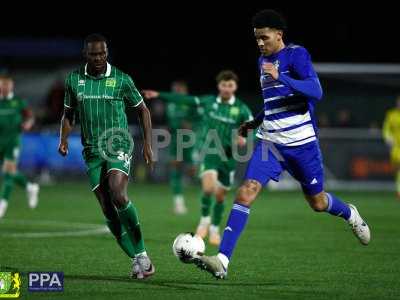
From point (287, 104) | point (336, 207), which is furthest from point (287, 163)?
point (336, 207)

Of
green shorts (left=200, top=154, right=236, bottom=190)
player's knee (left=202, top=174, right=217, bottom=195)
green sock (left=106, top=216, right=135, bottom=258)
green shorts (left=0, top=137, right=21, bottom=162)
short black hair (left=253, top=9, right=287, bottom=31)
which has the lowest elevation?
green shorts (left=0, top=137, right=21, bottom=162)

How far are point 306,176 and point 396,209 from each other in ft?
33.8

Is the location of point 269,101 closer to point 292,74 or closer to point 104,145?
point 292,74

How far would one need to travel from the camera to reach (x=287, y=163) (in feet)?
30.9

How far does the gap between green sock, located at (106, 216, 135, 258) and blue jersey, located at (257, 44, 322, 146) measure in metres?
1.69

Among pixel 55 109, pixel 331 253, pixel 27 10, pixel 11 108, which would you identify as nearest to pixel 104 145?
pixel 331 253

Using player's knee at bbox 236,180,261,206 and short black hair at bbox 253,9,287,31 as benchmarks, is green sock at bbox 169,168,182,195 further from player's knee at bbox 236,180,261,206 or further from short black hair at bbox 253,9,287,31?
short black hair at bbox 253,9,287,31

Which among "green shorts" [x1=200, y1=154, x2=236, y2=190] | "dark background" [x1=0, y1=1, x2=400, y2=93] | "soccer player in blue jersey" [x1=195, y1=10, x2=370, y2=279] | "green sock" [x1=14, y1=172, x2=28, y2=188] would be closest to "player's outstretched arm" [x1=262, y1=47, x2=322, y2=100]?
"soccer player in blue jersey" [x1=195, y1=10, x2=370, y2=279]

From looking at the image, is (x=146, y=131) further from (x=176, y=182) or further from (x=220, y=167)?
(x=176, y=182)

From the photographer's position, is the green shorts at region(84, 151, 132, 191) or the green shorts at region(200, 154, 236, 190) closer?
the green shorts at region(84, 151, 132, 191)

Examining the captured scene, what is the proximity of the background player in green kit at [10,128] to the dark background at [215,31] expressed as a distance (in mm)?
16499

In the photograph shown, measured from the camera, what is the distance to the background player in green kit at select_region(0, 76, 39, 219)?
17188 mm

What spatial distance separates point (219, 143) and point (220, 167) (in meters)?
0.35

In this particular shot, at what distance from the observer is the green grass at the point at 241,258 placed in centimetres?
843
